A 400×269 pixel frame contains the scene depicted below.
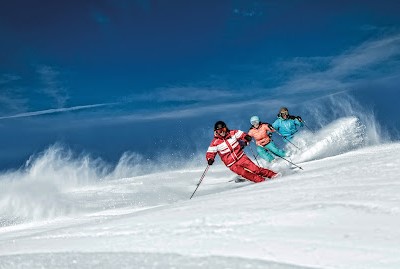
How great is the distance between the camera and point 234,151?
420 inches

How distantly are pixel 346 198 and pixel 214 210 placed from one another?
1.50 meters

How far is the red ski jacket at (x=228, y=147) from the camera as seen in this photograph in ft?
34.8

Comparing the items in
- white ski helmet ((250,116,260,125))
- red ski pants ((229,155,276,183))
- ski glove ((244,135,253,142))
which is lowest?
red ski pants ((229,155,276,183))

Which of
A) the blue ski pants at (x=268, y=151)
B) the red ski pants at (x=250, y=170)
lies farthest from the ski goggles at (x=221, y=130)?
the blue ski pants at (x=268, y=151)

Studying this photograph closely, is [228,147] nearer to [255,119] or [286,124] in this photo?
[255,119]

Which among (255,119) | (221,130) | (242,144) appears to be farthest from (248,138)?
(255,119)

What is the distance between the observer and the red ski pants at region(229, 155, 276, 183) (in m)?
10.5

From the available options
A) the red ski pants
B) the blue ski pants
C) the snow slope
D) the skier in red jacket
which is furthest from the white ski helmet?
the snow slope

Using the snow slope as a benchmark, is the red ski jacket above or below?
above

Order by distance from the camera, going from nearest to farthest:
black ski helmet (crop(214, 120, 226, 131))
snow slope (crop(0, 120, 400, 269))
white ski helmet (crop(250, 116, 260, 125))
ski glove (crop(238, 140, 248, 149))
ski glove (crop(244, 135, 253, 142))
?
snow slope (crop(0, 120, 400, 269)) → black ski helmet (crop(214, 120, 226, 131)) → ski glove (crop(244, 135, 253, 142)) → ski glove (crop(238, 140, 248, 149)) → white ski helmet (crop(250, 116, 260, 125))

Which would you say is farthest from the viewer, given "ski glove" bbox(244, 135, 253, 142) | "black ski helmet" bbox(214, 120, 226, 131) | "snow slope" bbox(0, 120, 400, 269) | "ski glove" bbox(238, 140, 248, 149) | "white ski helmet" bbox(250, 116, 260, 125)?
"white ski helmet" bbox(250, 116, 260, 125)

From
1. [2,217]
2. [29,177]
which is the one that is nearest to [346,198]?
[2,217]

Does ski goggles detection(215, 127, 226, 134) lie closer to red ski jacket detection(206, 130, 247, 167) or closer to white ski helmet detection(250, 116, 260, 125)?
red ski jacket detection(206, 130, 247, 167)

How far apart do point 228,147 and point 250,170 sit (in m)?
0.75
